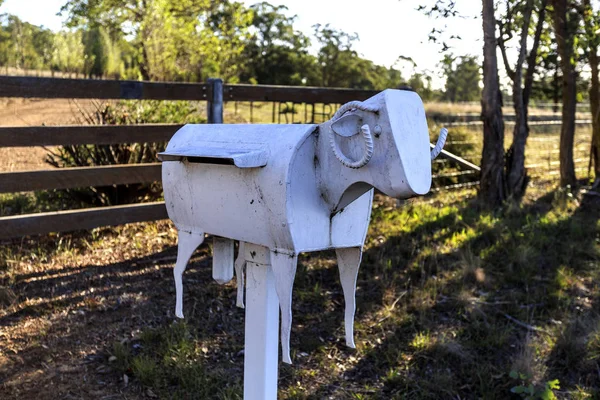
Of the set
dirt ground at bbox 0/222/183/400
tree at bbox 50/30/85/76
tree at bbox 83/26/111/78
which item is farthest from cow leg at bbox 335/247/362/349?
tree at bbox 83/26/111/78

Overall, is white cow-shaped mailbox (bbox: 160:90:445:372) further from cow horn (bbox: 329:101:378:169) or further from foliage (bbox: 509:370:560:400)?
foliage (bbox: 509:370:560:400)

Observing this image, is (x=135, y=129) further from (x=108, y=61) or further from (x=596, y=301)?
(x=108, y=61)

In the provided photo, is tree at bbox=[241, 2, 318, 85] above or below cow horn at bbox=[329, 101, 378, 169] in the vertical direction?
above

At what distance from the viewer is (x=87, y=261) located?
16.2 ft

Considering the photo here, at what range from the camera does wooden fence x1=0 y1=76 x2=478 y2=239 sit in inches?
181

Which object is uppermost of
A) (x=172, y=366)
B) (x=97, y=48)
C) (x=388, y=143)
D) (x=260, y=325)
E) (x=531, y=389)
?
(x=97, y=48)

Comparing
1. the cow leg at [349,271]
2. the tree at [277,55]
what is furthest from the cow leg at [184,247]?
the tree at [277,55]

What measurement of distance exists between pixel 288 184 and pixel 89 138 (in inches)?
136

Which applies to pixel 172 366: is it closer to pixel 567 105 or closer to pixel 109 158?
pixel 109 158

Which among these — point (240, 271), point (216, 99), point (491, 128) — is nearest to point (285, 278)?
point (240, 271)

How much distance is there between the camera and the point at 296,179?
1.94m

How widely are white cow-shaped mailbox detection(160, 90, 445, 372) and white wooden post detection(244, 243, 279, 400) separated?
0.10 ft

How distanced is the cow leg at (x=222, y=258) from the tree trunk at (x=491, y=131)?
5.61 metres

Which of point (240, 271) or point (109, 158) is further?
point (109, 158)
